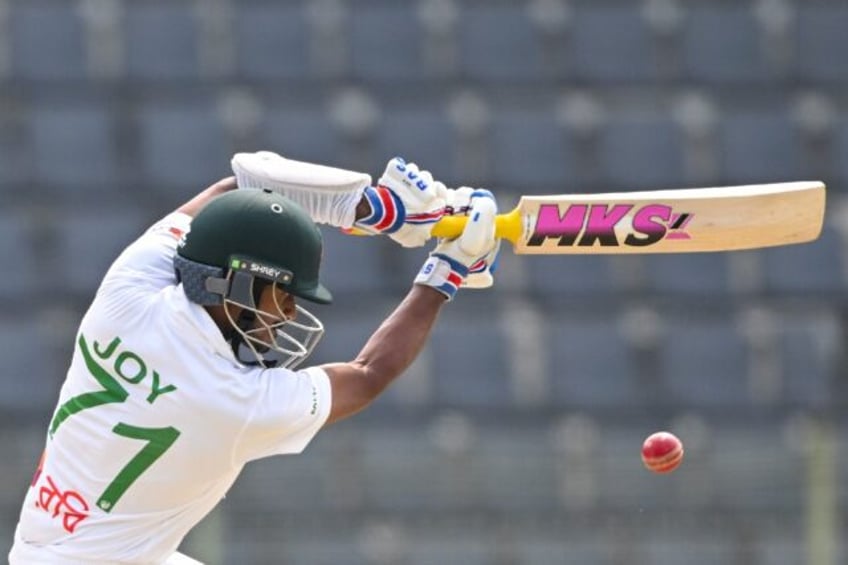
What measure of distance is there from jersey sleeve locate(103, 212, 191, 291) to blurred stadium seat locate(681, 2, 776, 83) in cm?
496

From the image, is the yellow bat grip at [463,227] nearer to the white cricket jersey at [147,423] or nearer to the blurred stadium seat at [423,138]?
the white cricket jersey at [147,423]

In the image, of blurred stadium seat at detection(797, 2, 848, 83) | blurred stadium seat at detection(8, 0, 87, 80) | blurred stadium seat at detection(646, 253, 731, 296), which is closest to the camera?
Result: blurred stadium seat at detection(646, 253, 731, 296)

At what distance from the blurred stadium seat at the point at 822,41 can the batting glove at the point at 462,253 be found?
15.8 feet

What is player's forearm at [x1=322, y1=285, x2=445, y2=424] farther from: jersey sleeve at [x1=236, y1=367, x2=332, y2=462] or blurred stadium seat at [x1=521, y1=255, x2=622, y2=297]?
blurred stadium seat at [x1=521, y1=255, x2=622, y2=297]

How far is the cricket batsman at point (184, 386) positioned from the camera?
9.64 feet

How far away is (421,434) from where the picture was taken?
608cm

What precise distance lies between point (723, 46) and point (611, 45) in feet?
1.62

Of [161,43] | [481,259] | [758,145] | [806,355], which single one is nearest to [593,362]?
[806,355]

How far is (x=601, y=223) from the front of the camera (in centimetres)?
358

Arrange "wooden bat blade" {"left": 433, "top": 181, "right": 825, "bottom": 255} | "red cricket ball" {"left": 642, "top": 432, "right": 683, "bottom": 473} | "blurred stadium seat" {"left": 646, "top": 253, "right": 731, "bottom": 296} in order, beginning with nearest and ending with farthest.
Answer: "wooden bat blade" {"left": 433, "top": 181, "right": 825, "bottom": 255}
"red cricket ball" {"left": 642, "top": 432, "right": 683, "bottom": 473}
"blurred stadium seat" {"left": 646, "top": 253, "right": 731, "bottom": 296}

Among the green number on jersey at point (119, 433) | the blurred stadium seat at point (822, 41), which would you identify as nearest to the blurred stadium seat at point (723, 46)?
the blurred stadium seat at point (822, 41)

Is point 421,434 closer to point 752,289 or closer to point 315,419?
point 752,289

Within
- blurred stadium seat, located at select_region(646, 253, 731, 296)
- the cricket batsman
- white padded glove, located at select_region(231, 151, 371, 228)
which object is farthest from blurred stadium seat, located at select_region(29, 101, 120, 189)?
the cricket batsman

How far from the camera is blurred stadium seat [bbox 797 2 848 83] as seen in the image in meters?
7.89
